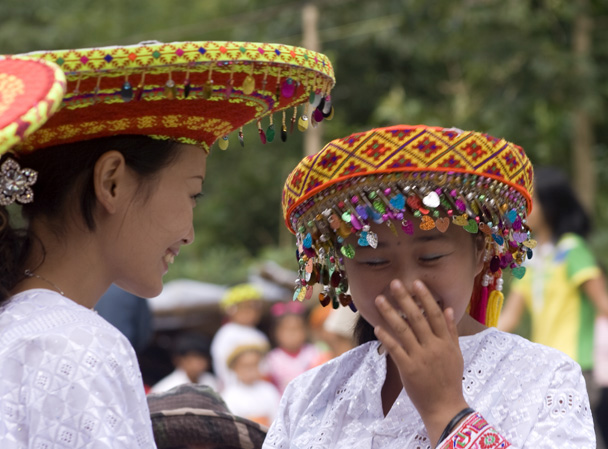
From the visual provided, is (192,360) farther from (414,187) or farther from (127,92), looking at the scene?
(127,92)

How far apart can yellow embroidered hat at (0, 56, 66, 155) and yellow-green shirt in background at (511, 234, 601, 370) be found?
160 inches

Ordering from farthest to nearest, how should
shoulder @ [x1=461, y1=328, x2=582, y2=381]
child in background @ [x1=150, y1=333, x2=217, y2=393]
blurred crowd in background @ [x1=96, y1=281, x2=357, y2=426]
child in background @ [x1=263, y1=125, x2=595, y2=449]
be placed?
child in background @ [x1=150, y1=333, x2=217, y2=393]
blurred crowd in background @ [x1=96, y1=281, x2=357, y2=426]
shoulder @ [x1=461, y1=328, x2=582, y2=381]
child in background @ [x1=263, y1=125, x2=595, y2=449]

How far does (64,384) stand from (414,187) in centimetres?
90

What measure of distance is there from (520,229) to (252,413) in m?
5.49

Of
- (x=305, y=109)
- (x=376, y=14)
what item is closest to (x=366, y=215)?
(x=305, y=109)

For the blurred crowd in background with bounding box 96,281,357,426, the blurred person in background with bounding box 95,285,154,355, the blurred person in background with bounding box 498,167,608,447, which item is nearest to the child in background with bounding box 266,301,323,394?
the blurred crowd in background with bounding box 96,281,357,426

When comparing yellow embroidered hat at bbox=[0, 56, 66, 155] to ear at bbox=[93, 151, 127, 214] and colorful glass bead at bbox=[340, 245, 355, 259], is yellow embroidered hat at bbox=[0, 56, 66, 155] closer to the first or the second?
ear at bbox=[93, 151, 127, 214]

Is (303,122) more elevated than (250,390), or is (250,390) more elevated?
(303,122)

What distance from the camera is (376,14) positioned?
21.4m

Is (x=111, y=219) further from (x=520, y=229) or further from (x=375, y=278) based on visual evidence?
(x=520, y=229)

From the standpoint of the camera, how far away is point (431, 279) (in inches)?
86.1

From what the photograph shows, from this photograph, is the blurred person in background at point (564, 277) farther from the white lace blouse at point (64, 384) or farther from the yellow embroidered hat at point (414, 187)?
the white lace blouse at point (64, 384)

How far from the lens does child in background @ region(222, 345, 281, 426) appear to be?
7.56 meters

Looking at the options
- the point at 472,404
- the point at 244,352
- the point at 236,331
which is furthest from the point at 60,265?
the point at 236,331
